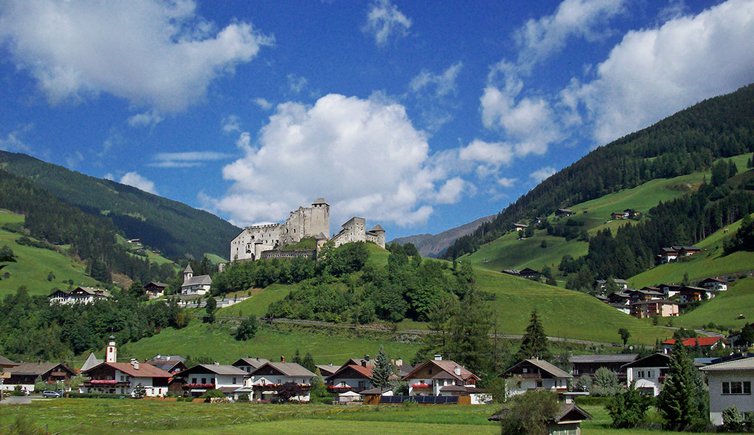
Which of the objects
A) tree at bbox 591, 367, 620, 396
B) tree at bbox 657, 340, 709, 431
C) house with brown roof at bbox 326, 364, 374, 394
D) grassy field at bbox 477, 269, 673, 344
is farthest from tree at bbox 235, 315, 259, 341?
tree at bbox 657, 340, 709, 431

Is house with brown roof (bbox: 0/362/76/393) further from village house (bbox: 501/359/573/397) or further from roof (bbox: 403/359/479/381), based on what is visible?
village house (bbox: 501/359/573/397)

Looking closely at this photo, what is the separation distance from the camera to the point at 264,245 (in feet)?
631

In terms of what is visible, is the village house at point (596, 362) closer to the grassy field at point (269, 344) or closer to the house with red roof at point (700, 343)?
the house with red roof at point (700, 343)

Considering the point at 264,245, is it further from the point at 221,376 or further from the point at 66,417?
the point at 66,417

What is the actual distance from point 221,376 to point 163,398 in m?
8.25

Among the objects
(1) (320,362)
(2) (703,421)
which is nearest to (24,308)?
(1) (320,362)

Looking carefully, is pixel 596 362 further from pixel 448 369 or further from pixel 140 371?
pixel 140 371

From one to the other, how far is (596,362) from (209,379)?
46465mm

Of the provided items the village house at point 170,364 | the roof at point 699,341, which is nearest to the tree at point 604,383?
the roof at point 699,341

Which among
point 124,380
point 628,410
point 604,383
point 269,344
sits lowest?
point 628,410

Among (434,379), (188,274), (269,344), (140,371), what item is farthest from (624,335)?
(188,274)

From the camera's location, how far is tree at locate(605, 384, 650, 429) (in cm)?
5175

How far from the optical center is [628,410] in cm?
5184

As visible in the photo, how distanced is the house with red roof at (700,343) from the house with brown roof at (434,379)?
1396 inches
